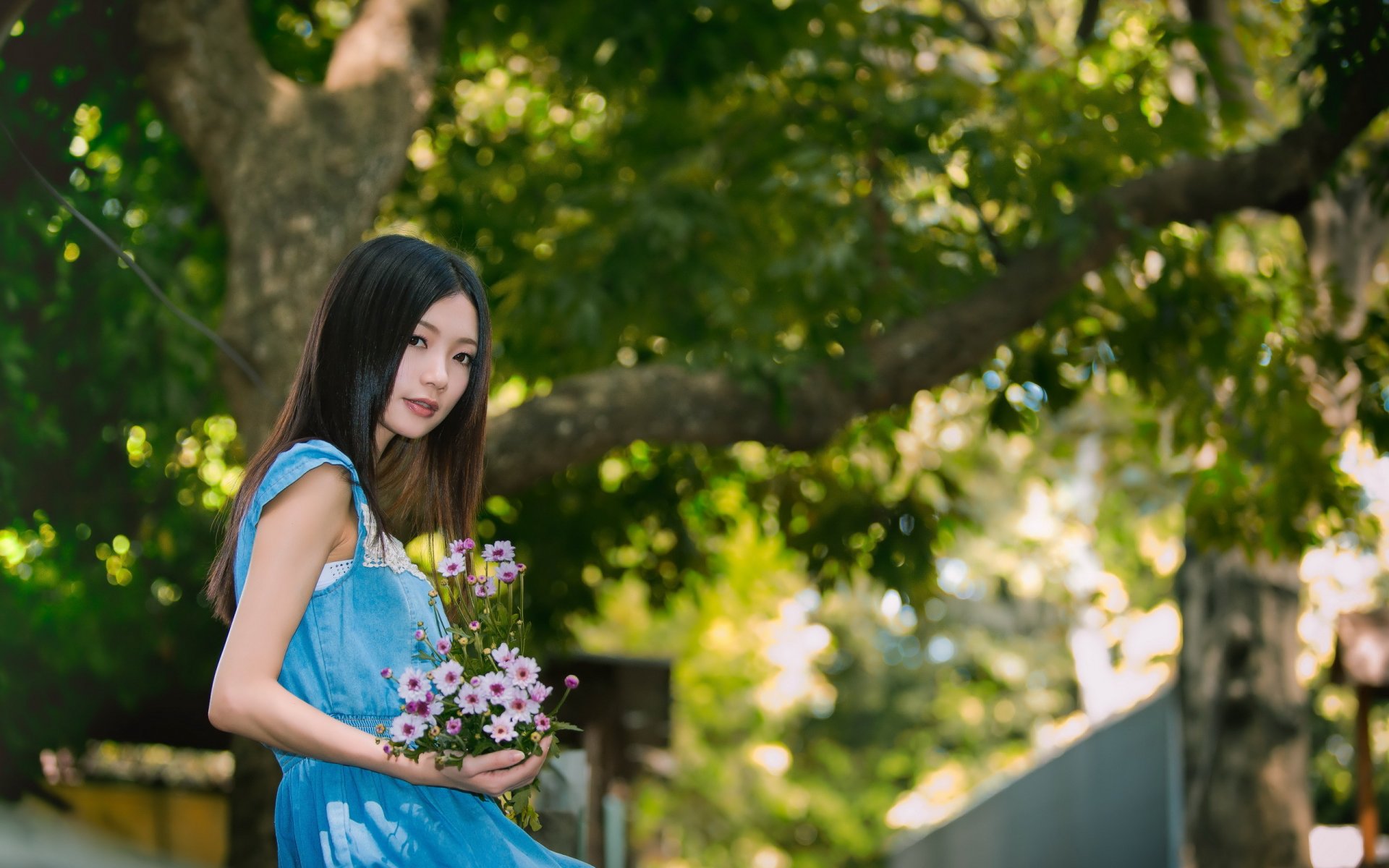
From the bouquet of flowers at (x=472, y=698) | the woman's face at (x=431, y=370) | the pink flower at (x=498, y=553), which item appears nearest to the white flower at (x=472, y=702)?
the bouquet of flowers at (x=472, y=698)

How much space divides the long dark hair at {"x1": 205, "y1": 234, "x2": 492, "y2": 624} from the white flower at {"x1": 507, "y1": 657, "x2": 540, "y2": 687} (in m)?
0.33

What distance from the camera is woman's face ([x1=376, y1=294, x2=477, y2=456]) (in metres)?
2.09

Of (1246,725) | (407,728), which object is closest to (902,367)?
(407,728)

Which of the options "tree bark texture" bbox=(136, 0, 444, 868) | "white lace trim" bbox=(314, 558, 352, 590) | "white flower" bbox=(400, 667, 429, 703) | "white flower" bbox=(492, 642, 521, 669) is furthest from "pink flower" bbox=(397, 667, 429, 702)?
"tree bark texture" bbox=(136, 0, 444, 868)

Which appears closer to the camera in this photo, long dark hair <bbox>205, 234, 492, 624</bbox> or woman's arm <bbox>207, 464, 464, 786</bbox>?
woman's arm <bbox>207, 464, 464, 786</bbox>

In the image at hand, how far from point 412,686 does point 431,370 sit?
544 mm

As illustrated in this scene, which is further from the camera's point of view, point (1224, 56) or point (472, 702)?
point (1224, 56)

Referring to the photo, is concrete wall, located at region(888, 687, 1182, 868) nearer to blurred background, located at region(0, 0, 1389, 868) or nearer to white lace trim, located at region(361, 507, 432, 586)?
blurred background, located at region(0, 0, 1389, 868)

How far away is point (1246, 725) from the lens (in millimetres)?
7852

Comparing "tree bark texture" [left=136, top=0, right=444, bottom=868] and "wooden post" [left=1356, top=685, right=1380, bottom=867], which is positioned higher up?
"tree bark texture" [left=136, top=0, right=444, bottom=868]

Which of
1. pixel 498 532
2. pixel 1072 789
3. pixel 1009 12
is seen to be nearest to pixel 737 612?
pixel 1072 789

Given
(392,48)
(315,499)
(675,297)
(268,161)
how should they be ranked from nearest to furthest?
1. (315,499)
2. (268,161)
3. (392,48)
4. (675,297)

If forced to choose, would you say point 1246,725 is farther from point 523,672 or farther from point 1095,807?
point 523,672

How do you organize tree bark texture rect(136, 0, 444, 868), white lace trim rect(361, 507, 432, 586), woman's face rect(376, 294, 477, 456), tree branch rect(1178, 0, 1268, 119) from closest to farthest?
white lace trim rect(361, 507, 432, 586)
woman's face rect(376, 294, 477, 456)
tree bark texture rect(136, 0, 444, 868)
tree branch rect(1178, 0, 1268, 119)
